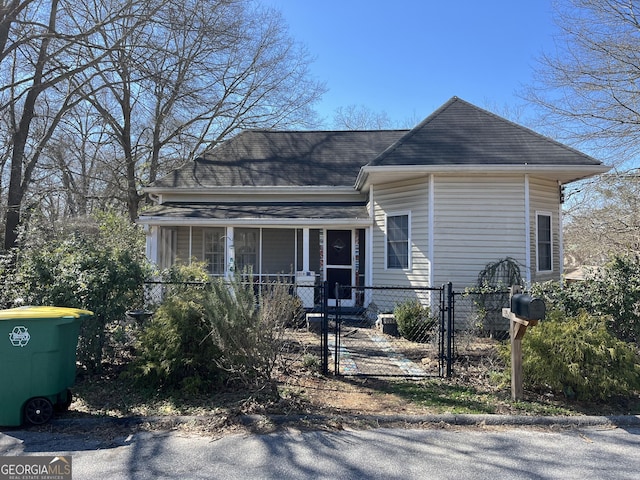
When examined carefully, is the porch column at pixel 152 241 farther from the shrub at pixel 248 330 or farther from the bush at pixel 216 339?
the shrub at pixel 248 330

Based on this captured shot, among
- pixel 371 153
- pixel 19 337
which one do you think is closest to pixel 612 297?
pixel 19 337

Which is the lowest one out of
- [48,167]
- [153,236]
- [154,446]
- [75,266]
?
[154,446]

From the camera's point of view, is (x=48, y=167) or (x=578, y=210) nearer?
(x=578, y=210)

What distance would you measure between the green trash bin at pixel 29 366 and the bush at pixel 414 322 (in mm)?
6210

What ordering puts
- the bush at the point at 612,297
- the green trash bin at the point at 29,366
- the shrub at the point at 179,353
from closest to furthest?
the green trash bin at the point at 29,366 < the shrub at the point at 179,353 < the bush at the point at 612,297

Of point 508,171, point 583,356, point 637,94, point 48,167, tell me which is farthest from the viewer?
point 48,167

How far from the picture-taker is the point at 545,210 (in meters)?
10.0

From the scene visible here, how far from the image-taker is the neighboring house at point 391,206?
9570 millimetres

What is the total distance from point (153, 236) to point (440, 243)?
26.3 ft

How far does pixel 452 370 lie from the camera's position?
19.4 feet

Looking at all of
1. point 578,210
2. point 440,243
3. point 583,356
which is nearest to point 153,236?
point 440,243

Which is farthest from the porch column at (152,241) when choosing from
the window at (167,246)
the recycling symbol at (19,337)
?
the recycling symbol at (19,337)

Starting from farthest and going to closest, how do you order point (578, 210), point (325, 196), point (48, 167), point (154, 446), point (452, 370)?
point (48, 167) < point (578, 210) < point (325, 196) < point (452, 370) < point (154, 446)

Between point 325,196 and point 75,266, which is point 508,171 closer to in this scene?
point 325,196
